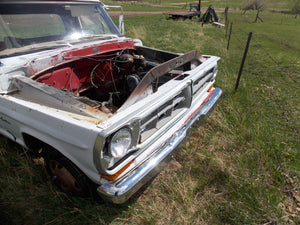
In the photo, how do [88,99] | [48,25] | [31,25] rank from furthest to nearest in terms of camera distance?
[48,25], [31,25], [88,99]

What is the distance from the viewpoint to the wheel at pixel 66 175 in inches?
72.0

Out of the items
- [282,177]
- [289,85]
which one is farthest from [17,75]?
[289,85]

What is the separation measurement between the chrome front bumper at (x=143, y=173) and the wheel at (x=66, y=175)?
379mm

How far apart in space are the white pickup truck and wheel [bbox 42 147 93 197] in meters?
0.01

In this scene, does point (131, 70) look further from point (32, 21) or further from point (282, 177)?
point (282, 177)

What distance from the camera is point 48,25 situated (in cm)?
283

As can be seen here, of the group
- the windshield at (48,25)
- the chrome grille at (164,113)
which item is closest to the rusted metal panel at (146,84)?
the chrome grille at (164,113)

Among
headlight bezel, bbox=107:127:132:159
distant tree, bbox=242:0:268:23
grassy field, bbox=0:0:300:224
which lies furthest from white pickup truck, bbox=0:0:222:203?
distant tree, bbox=242:0:268:23

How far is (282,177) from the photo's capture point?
2373 millimetres

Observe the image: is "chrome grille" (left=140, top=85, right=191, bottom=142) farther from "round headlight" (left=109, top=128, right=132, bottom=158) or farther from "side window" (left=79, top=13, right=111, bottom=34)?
"side window" (left=79, top=13, right=111, bottom=34)

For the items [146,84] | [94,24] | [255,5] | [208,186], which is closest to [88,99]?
[146,84]

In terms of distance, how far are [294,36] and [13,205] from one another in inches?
613

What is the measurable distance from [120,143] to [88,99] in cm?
60

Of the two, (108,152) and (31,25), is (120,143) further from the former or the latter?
(31,25)
